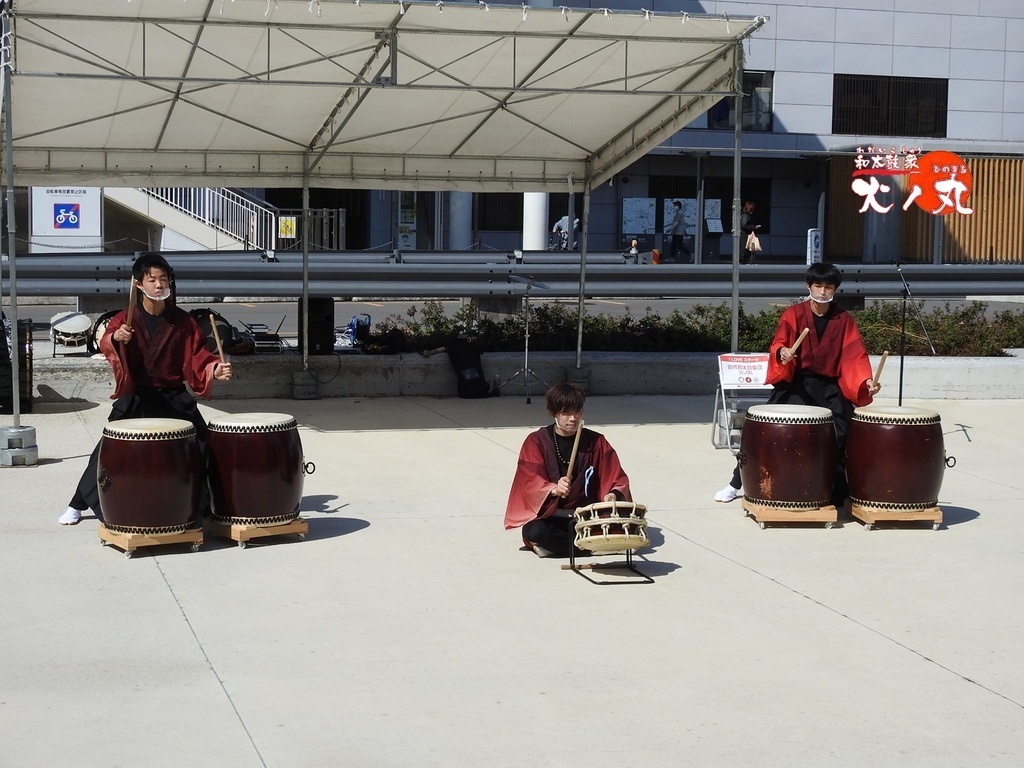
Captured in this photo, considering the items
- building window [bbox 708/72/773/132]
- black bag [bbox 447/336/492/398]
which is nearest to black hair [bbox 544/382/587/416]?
black bag [bbox 447/336/492/398]

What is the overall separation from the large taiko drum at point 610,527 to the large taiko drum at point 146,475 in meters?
2.17

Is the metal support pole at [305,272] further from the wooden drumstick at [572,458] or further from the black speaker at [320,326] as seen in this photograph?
the wooden drumstick at [572,458]

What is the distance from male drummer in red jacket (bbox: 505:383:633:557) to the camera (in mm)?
7238

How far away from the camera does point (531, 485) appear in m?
7.31

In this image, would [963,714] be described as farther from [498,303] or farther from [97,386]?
[498,303]

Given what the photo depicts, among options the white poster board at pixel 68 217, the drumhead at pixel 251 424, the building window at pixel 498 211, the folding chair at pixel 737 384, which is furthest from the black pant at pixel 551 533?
the building window at pixel 498 211

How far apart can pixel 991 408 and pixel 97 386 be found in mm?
8692

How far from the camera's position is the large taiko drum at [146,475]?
729cm

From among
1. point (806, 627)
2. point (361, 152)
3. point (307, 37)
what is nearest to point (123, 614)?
point (806, 627)

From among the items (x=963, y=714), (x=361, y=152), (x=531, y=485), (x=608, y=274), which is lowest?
(x=963, y=714)

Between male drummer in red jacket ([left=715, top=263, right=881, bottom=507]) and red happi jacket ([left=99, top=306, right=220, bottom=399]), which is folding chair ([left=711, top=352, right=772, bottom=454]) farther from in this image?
red happi jacket ([left=99, top=306, right=220, bottom=399])

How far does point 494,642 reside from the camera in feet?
19.6

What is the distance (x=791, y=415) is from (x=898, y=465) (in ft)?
2.34

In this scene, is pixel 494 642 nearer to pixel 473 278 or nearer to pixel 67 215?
pixel 473 278
